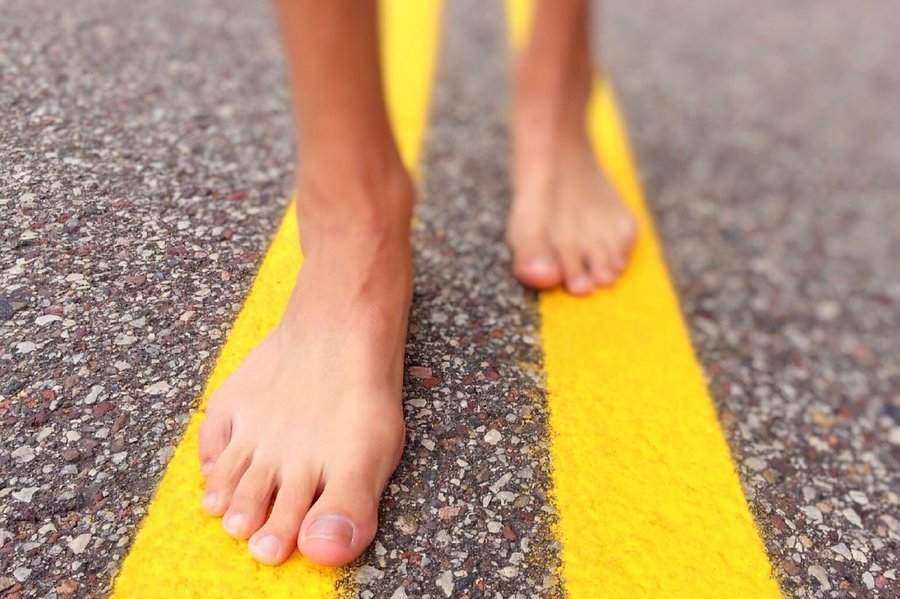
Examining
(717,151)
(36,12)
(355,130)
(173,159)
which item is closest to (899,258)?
(717,151)

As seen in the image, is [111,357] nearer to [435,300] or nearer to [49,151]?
[49,151]

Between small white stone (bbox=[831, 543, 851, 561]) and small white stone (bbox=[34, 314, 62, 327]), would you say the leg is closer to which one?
small white stone (bbox=[831, 543, 851, 561])

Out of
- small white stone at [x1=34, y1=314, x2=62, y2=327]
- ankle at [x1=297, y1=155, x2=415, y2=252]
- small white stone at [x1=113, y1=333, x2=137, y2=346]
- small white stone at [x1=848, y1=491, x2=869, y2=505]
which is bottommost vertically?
small white stone at [x1=848, y1=491, x2=869, y2=505]

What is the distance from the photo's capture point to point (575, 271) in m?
1.59

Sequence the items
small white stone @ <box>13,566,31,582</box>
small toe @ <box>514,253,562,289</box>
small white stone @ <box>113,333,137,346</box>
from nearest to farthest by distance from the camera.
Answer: small white stone @ <box>13,566,31,582</box> → small white stone @ <box>113,333,137,346</box> → small toe @ <box>514,253,562,289</box>

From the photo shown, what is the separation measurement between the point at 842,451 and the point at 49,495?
1169 mm

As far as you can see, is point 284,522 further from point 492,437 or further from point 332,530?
point 492,437

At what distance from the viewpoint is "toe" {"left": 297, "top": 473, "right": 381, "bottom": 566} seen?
970 mm

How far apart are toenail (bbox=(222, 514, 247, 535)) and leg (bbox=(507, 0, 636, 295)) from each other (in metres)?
0.81

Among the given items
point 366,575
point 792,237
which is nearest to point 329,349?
point 366,575

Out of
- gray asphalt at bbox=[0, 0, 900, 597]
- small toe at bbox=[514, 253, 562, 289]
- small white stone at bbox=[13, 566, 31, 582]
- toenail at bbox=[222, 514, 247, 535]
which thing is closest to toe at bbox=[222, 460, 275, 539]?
toenail at bbox=[222, 514, 247, 535]

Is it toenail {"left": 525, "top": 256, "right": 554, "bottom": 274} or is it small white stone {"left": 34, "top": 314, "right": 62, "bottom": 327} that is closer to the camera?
small white stone {"left": 34, "top": 314, "right": 62, "bottom": 327}

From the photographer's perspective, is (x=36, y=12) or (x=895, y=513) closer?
(x=895, y=513)

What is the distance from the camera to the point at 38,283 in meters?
1.16
